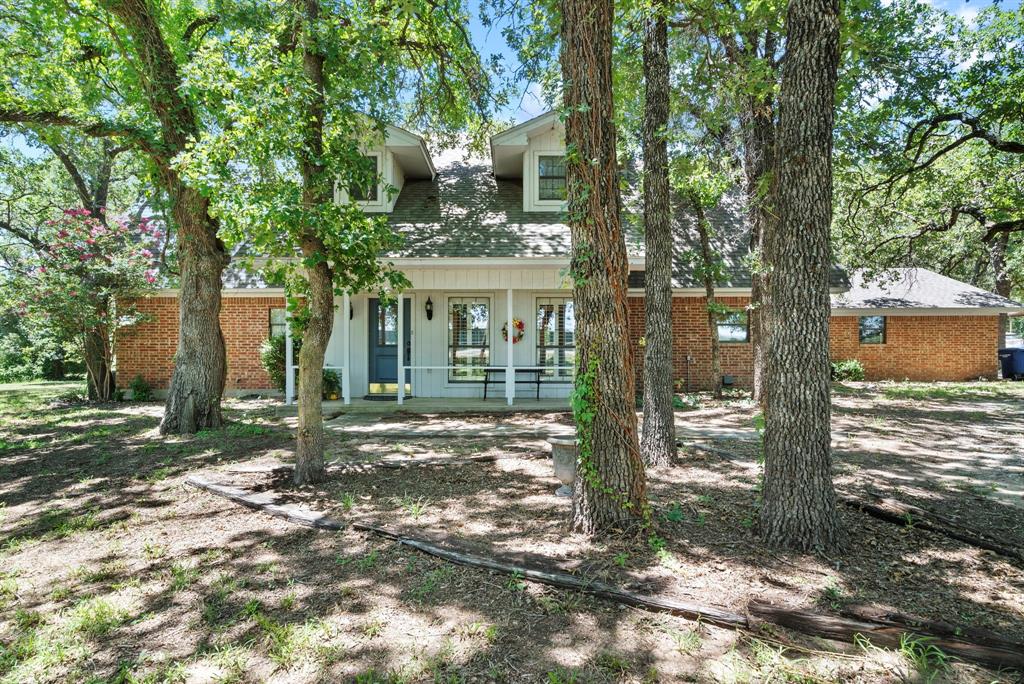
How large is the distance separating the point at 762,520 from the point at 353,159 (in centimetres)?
504

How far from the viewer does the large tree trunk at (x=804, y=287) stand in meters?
3.56

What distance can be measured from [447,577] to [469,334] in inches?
350

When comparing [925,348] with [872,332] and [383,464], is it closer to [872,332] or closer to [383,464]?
[872,332]

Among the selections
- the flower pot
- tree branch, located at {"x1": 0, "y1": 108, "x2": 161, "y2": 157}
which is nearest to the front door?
tree branch, located at {"x1": 0, "y1": 108, "x2": 161, "y2": 157}

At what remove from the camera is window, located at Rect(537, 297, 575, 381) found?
1203cm

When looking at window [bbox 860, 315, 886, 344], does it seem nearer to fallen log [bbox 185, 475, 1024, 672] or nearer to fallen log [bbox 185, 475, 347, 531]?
fallen log [bbox 185, 475, 1024, 672]

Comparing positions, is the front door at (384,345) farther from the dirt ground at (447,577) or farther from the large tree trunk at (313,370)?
the large tree trunk at (313,370)

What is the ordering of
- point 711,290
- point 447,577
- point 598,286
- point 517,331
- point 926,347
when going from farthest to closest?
point 926,347 → point 711,290 → point 517,331 → point 598,286 → point 447,577

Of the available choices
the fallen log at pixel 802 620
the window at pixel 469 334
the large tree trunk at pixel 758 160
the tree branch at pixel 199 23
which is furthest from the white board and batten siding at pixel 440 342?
the fallen log at pixel 802 620

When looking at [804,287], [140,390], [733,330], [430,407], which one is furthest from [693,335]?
[140,390]

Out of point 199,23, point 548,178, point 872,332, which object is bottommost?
point 872,332

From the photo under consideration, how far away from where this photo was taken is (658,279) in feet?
19.6

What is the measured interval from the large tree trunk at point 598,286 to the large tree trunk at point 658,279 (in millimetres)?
2201

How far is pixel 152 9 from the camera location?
8.12 meters
